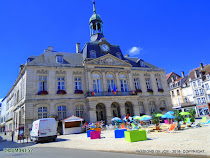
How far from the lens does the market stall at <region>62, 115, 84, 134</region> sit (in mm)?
20531

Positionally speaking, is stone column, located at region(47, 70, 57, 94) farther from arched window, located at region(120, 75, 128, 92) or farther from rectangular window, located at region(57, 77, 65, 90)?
arched window, located at region(120, 75, 128, 92)

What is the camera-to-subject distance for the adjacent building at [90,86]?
22219 millimetres

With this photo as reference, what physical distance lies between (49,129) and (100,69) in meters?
13.7

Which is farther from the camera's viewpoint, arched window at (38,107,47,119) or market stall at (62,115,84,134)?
arched window at (38,107,47,119)

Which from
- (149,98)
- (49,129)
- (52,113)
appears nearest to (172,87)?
(149,98)

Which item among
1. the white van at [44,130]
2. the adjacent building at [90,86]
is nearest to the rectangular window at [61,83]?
the adjacent building at [90,86]

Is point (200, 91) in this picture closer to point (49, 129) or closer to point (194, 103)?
point (194, 103)

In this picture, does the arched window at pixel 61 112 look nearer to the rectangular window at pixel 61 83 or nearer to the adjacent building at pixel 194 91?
the rectangular window at pixel 61 83

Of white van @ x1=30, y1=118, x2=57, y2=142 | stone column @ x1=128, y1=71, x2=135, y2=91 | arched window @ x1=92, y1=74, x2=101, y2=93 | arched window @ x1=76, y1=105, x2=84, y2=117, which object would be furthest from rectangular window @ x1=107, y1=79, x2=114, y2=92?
white van @ x1=30, y1=118, x2=57, y2=142

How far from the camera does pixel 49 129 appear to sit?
45.6 ft

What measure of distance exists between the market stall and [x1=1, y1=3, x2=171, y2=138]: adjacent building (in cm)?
128

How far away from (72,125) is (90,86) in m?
5.98

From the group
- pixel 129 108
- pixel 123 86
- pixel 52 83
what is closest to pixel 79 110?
pixel 52 83

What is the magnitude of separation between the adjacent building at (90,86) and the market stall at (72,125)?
128 centimetres
